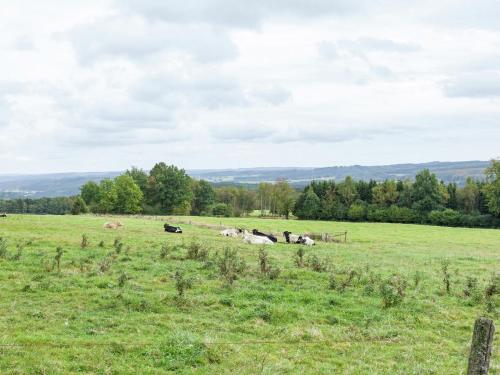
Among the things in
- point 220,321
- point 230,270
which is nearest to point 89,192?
point 230,270

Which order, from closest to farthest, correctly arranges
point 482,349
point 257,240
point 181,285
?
1. point 482,349
2. point 181,285
3. point 257,240

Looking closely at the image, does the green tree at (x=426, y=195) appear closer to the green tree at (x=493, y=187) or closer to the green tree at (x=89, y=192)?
the green tree at (x=493, y=187)

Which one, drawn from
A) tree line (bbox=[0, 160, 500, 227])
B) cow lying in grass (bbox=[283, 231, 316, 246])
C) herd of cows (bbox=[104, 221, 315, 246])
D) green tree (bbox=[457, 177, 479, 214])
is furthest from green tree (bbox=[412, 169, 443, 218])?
cow lying in grass (bbox=[283, 231, 316, 246])

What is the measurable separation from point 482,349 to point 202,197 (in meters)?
115

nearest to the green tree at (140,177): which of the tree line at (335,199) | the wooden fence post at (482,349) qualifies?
the tree line at (335,199)

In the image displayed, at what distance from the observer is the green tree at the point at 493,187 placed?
8638 centimetres

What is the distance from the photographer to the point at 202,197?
4749 inches

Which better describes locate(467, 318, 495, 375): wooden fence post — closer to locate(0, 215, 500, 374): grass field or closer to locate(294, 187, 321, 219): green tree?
locate(0, 215, 500, 374): grass field

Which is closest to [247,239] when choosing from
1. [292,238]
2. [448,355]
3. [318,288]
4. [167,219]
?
[292,238]

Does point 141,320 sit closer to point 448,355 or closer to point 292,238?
point 448,355

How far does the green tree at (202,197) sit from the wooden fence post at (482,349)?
114079 millimetres

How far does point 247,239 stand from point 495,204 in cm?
6806

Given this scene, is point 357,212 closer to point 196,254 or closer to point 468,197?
point 468,197

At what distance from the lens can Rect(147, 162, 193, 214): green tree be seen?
4050 inches
